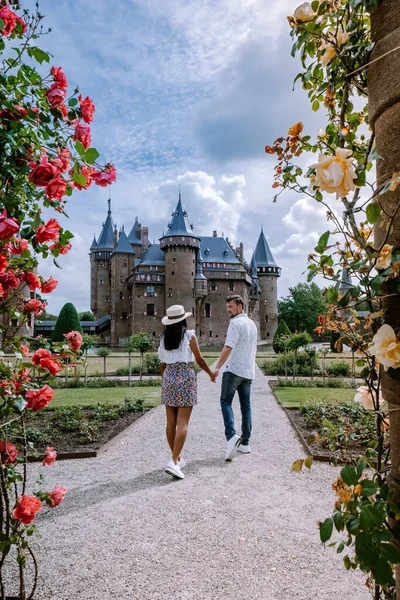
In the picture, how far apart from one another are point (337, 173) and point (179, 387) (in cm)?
411

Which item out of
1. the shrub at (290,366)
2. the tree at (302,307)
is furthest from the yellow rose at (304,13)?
the tree at (302,307)

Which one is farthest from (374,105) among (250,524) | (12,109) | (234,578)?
(250,524)

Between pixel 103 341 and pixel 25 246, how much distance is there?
56.5 meters

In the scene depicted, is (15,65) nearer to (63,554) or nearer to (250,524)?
(63,554)

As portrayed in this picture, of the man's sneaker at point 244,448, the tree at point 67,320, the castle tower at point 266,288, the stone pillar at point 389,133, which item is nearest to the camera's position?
the stone pillar at point 389,133

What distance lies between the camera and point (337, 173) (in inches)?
49.5

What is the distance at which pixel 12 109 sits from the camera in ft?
6.72

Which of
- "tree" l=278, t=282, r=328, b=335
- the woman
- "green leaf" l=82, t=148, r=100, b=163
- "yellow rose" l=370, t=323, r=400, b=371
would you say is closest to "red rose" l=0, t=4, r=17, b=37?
"green leaf" l=82, t=148, r=100, b=163

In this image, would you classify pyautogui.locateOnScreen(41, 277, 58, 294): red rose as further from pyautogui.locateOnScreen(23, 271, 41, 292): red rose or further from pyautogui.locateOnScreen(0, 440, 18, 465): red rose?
pyautogui.locateOnScreen(0, 440, 18, 465): red rose

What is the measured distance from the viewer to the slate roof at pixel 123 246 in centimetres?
5597

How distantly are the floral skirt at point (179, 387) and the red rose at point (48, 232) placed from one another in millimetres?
3218

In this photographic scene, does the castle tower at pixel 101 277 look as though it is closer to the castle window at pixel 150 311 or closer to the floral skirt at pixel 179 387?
the castle window at pixel 150 311

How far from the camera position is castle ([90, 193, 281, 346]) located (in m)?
49.9

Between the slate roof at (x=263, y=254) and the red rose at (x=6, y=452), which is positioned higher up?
the slate roof at (x=263, y=254)
